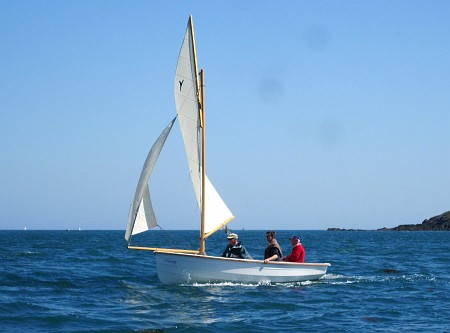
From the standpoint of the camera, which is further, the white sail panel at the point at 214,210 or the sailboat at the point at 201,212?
the white sail panel at the point at 214,210

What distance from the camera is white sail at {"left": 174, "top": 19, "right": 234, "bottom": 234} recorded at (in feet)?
84.4

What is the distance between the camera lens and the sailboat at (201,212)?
24.9 meters

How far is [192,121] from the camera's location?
2605 cm

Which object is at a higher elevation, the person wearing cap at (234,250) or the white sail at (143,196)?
the white sail at (143,196)

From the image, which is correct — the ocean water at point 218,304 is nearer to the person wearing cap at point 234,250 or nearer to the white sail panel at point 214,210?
the person wearing cap at point 234,250

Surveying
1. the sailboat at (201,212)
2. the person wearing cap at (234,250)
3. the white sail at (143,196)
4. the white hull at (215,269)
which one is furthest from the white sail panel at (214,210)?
the white sail at (143,196)

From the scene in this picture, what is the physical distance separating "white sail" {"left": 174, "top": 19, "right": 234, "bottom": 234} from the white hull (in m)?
1.75

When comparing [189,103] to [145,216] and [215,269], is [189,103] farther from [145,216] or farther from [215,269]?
[215,269]

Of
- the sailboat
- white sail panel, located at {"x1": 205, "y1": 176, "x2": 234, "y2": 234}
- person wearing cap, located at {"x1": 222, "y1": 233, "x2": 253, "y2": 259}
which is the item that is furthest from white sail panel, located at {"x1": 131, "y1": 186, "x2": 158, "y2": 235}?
person wearing cap, located at {"x1": 222, "y1": 233, "x2": 253, "y2": 259}

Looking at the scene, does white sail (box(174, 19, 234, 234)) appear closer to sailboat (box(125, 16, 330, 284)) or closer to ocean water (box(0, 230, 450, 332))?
sailboat (box(125, 16, 330, 284))

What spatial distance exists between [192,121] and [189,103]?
28.1 inches

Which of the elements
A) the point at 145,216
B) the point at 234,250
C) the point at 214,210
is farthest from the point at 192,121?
the point at 234,250

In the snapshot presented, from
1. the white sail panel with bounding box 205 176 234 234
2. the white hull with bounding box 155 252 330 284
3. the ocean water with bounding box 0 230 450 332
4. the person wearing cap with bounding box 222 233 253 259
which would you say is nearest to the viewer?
the ocean water with bounding box 0 230 450 332

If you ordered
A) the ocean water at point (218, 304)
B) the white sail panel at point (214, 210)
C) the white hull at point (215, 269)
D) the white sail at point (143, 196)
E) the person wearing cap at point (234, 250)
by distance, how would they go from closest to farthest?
1. the ocean water at point (218, 304)
2. the white hull at point (215, 269)
3. the white sail at point (143, 196)
4. the person wearing cap at point (234, 250)
5. the white sail panel at point (214, 210)
